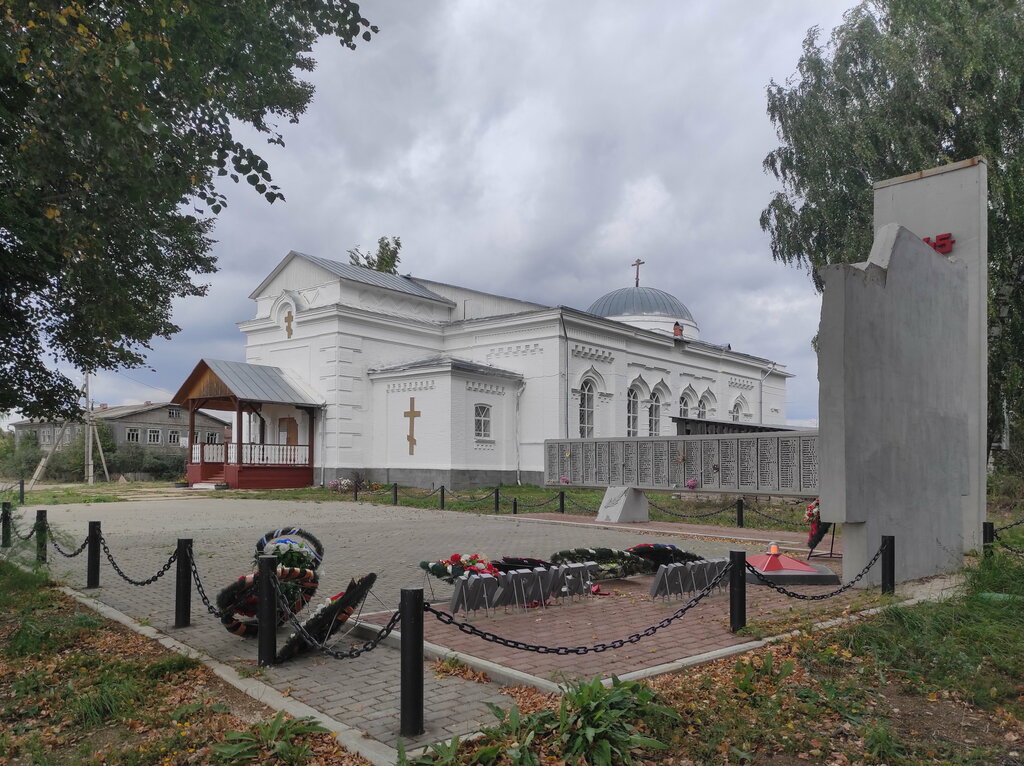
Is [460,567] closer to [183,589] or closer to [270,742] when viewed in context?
[183,589]

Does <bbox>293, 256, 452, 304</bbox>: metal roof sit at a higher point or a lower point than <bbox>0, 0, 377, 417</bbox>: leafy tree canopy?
higher

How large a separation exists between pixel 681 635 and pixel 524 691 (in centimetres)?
209

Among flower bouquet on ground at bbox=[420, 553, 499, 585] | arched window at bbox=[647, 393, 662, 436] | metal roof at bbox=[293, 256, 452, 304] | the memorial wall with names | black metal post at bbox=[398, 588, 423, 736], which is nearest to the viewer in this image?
black metal post at bbox=[398, 588, 423, 736]

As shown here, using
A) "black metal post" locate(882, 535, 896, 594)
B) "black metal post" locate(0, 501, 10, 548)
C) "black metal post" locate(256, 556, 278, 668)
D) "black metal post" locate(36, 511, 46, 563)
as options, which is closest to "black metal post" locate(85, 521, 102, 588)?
"black metal post" locate(36, 511, 46, 563)

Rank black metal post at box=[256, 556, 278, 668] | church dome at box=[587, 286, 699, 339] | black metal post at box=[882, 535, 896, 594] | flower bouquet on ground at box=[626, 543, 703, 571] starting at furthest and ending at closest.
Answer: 1. church dome at box=[587, 286, 699, 339]
2. flower bouquet on ground at box=[626, 543, 703, 571]
3. black metal post at box=[882, 535, 896, 594]
4. black metal post at box=[256, 556, 278, 668]

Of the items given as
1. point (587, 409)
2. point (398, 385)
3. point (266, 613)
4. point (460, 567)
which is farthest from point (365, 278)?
point (266, 613)

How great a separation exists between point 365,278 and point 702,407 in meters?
16.7

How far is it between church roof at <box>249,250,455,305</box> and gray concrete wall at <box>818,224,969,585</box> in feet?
72.7

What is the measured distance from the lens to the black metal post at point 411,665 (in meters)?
4.60

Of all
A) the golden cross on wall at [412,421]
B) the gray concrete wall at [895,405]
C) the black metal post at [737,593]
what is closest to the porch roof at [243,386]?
the golden cross on wall at [412,421]

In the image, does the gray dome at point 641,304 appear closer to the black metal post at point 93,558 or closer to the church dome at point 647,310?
the church dome at point 647,310

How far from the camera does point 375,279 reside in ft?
105

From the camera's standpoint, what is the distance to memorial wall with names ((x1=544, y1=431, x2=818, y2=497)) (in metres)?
14.3

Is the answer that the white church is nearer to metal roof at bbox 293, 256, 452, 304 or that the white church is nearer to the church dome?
metal roof at bbox 293, 256, 452, 304
